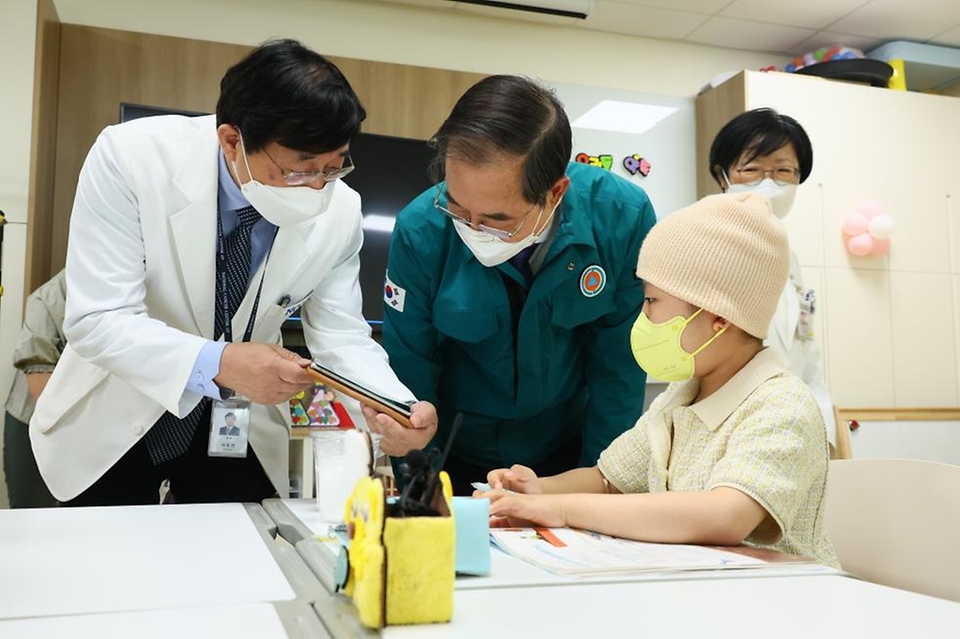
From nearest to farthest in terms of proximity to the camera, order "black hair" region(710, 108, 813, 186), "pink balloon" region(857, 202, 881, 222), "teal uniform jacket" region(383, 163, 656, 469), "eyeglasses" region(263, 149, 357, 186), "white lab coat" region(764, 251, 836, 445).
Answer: "eyeglasses" region(263, 149, 357, 186)
"teal uniform jacket" region(383, 163, 656, 469)
"black hair" region(710, 108, 813, 186)
"white lab coat" region(764, 251, 836, 445)
"pink balloon" region(857, 202, 881, 222)

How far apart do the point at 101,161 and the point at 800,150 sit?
1.74 meters

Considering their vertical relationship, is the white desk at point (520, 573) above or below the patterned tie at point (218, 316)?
below

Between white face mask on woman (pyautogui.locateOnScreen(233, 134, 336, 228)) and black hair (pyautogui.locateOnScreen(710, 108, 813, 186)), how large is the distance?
4.03 ft

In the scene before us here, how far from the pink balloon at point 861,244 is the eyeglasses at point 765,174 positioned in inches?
80.9

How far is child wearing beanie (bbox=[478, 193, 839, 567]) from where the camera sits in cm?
102

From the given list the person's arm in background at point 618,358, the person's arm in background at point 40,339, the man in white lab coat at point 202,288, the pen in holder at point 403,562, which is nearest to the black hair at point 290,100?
the man in white lab coat at point 202,288

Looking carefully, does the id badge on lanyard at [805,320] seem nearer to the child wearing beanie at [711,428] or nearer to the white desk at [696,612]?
the child wearing beanie at [711,428]

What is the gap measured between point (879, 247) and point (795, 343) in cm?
197

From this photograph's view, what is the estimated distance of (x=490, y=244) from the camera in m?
1.47

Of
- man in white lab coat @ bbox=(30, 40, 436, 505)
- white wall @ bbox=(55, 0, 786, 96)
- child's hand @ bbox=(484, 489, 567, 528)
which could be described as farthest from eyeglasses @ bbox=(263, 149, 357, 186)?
white wall @ bbox=(55, 0, 786, 96)

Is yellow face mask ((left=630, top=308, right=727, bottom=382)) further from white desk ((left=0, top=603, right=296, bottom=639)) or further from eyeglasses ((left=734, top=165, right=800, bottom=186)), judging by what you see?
eyeglasses ((left=734, top=165, right=800, bottom=186))

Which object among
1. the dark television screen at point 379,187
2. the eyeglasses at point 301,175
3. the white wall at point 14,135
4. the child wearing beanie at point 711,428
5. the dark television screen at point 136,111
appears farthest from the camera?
the dark television screen at point 379,187

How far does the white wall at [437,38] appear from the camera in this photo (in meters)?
3.63

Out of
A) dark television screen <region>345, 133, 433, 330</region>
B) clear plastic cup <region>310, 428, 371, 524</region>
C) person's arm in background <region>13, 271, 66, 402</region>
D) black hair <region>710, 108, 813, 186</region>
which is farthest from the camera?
dark television screen <region>345, 133, 433, 330</region>
